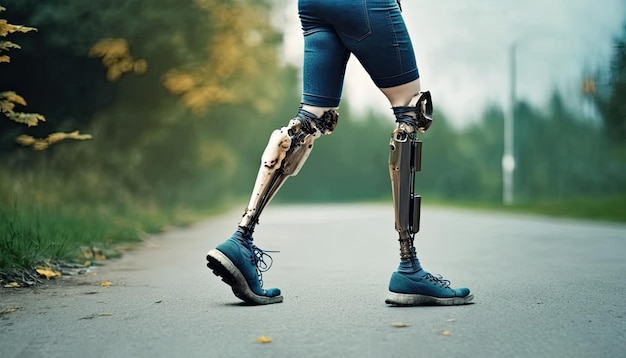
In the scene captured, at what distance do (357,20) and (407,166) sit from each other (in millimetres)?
709

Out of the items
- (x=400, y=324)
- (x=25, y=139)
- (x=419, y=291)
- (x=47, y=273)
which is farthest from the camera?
(x=25, y=139)

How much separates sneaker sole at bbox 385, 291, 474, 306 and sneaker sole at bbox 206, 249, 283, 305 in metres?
0.58

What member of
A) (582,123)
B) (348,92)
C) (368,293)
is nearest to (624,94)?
(582,123)

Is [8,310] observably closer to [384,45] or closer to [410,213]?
[410,213]

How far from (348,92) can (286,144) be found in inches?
1698

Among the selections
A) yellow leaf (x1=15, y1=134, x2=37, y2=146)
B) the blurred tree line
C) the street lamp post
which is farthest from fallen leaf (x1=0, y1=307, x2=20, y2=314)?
the street lamp post

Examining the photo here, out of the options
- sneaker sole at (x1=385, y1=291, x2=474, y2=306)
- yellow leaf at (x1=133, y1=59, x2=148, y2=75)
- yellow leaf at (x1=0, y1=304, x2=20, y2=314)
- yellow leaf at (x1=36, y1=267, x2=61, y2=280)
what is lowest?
yellow leaf at (x1=0, y1=304, x2=20, y2=314)

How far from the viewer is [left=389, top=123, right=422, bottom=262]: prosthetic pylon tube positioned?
14.9ft

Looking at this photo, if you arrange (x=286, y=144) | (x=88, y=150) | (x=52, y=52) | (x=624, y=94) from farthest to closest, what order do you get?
(x=624, y=94) < (x=88, y=150) < (x=52, y=52) < (x=286, y=144)

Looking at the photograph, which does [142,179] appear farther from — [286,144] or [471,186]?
[471,186]

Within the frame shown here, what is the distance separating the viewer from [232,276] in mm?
4375

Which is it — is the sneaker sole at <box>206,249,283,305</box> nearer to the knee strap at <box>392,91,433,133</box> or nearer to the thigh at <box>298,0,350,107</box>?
the thigh at <box>298,0,350,107</box>

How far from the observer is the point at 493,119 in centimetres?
3725

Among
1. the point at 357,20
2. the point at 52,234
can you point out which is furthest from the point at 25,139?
the point at 357,20
